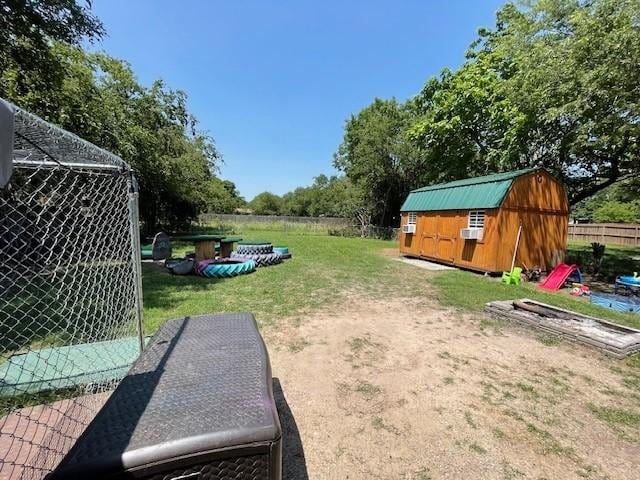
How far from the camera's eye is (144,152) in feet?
35.6

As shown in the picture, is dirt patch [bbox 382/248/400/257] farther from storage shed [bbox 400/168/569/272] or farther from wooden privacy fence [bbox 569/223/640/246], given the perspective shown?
wooden privacy fence [bbox 569/223/640/246]

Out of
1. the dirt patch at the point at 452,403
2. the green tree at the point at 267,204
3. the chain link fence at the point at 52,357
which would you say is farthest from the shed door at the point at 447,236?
the green tree at the point at 267,204

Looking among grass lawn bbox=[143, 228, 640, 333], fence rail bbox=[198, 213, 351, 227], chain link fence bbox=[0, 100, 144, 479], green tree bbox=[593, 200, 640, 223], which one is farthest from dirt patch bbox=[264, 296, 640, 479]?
green tree bbox=[593, 200, 640, 223]

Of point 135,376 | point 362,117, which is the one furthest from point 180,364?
point 362,117

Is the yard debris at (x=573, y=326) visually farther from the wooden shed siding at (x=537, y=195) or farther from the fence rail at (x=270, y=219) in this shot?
the fence rail at (x=270, y=219)

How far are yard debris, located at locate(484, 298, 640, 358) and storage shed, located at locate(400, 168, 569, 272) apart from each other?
354 centimetres

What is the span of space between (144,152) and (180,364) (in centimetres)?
1120

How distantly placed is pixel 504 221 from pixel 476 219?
812 mm

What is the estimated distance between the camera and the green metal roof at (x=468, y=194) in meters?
8.72

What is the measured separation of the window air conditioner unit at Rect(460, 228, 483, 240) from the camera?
9.01m

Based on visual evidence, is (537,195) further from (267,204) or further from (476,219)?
(267,204)

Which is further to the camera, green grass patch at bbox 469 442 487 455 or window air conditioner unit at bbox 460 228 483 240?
window air conditioner unit at bbox 460 228 483 240

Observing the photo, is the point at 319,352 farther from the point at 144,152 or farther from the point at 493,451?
the point at 144,152

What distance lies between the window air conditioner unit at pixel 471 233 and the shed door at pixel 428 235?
5.45ft
